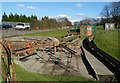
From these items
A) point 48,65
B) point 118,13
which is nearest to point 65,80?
point 48,65

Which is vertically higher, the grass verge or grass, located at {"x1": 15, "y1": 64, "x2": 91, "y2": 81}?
grass, located at {"x1": 15, "y1": 64, "x2": 91, "y2": 81}

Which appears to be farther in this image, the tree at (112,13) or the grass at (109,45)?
the tree at (112,13)

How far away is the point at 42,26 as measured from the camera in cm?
6881

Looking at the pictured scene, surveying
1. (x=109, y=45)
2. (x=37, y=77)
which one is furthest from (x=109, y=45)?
(x=37, y=77)

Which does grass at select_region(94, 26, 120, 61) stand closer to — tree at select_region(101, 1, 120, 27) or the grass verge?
the grass verge

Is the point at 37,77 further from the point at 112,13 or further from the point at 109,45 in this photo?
the point at 112,13

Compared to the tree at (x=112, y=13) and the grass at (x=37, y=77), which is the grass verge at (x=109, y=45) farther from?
the tree at (x=112, y=13)

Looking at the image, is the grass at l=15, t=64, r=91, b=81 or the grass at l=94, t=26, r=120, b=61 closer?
the grass at l=15, t=64, r=91, b=81

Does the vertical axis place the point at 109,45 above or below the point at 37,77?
below

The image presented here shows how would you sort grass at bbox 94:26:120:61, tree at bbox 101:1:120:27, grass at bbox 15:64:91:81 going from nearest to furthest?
grass at bbox 15:64:91:81, grass at bbox 94:26:120:61, tree at bbox 101:1:120:27

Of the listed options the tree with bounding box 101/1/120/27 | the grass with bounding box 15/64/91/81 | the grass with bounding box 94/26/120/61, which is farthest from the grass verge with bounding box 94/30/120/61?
the tree with bounding box 101/1/120/27

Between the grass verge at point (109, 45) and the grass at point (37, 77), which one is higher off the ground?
the grass at point (37, 77)

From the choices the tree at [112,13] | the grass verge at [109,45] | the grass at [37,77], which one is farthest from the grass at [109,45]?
the tree at [112,13]

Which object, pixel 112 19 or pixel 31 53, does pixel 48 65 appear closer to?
pixel 31 53
